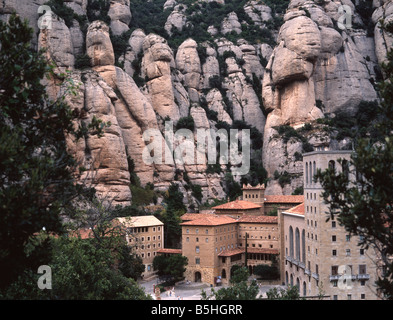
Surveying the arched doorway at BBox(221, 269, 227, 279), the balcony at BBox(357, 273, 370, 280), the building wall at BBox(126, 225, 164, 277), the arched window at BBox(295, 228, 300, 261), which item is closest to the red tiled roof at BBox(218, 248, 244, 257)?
the arched doorway at BBox(221, 269, 227, 279)

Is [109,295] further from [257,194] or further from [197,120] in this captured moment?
[197,120]

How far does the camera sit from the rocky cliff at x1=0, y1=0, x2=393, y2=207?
65.9 metres

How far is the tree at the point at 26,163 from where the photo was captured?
10.8 meters

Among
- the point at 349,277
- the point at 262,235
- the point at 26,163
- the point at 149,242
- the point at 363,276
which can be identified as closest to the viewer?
the point at 26,163

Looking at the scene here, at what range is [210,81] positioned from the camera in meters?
92.6

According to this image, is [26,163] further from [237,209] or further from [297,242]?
[237,209]

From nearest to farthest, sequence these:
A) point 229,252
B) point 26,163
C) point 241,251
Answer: point 26,163, point 229,252, point 241,251

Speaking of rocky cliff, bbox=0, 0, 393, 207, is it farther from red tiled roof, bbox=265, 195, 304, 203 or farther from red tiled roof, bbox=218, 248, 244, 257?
red tiled roof, bbox=218, 248, 244, 257

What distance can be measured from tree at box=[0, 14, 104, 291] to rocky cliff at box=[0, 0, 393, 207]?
159 ft

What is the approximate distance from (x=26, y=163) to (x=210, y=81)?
83531 mm

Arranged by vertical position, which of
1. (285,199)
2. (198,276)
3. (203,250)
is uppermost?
(285,199)

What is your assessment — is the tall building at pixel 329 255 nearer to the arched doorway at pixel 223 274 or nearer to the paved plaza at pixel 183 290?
the paved plaza at pixel 183 290

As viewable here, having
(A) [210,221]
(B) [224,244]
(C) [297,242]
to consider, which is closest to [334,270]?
(C) [297,242]

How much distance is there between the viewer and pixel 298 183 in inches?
2963
